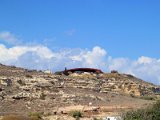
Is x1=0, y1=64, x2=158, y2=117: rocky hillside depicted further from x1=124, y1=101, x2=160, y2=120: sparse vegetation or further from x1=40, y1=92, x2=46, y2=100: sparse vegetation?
x1=124, y1=101, x2=160, y2=120: sparse vegetation

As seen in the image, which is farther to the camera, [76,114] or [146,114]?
[76,114]

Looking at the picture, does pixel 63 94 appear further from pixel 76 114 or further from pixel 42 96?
pixel 76 114

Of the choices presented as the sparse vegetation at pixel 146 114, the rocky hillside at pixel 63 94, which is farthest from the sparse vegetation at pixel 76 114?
the sparse vegetation at pixel 146 114

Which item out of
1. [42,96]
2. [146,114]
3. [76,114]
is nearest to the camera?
[146,114]

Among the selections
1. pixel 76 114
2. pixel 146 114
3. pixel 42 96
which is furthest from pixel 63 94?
pixel 146 114

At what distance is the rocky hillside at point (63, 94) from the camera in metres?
42.4

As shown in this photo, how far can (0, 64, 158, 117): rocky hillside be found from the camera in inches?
1670

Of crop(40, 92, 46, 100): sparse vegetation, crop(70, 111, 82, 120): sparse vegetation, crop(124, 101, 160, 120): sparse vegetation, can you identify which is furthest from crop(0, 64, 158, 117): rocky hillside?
crop(124, 101, 160, 120): sparse vegetation

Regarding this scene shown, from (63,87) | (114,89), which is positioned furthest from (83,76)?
(63,87)

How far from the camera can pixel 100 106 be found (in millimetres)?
43031

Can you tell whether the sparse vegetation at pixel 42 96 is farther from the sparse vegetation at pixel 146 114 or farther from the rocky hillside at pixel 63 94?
the sparse vegetation at pixel 146 114

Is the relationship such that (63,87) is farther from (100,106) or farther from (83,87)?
(100,106)

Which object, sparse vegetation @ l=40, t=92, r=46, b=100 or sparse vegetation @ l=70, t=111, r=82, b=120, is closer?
sparse vegetation @ l=70, t=111, r=82, b=120

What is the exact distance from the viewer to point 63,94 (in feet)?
163
